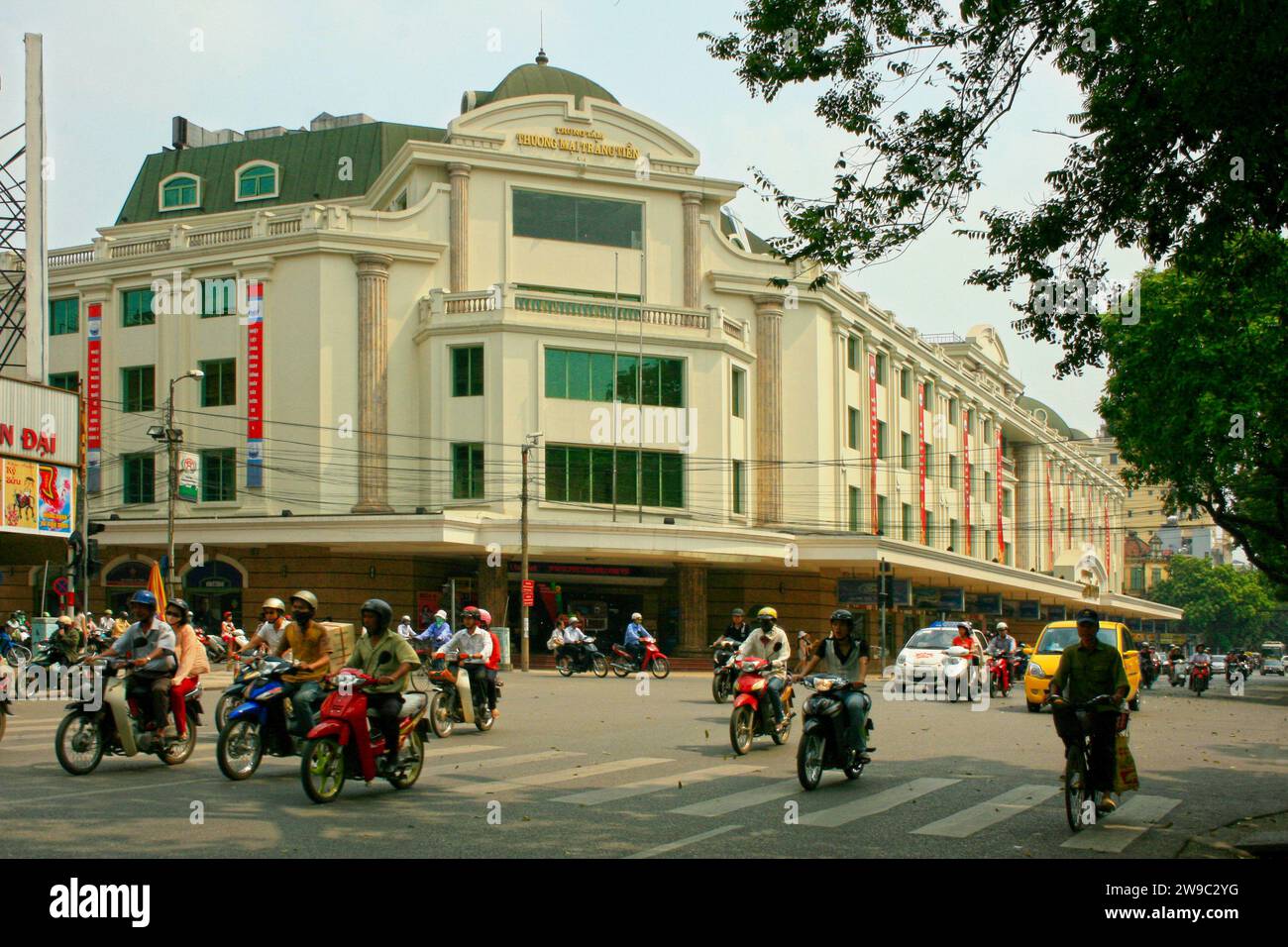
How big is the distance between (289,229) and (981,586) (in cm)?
3818

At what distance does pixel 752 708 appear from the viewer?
604 inches

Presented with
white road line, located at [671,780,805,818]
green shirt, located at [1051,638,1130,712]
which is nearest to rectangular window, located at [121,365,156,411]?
white road line, located at [671,780,805,818]

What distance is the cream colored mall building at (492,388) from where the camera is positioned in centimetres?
4391

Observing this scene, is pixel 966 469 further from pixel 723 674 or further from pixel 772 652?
pixel 772 652

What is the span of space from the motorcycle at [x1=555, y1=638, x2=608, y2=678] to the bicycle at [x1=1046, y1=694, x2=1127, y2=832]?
26021 mm

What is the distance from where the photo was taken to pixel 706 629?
47719 millimetres

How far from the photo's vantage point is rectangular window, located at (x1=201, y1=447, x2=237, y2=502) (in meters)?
45.2

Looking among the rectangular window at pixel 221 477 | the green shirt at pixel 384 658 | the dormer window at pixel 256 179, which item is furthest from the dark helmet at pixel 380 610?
the dormer window at pixel 256 179

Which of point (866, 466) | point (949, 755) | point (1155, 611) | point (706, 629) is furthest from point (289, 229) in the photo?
point (1155, 611)

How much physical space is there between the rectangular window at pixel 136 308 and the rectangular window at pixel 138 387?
1618mm

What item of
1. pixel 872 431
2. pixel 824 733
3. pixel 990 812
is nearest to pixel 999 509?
pixel 872 431

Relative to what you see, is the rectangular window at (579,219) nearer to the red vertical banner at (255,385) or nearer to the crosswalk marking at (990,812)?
the red vertical banner at (255,385)

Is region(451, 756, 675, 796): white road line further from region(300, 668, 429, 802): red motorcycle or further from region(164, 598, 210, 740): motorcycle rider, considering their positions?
region(164, 598, 210, 740): motorcycle rider
